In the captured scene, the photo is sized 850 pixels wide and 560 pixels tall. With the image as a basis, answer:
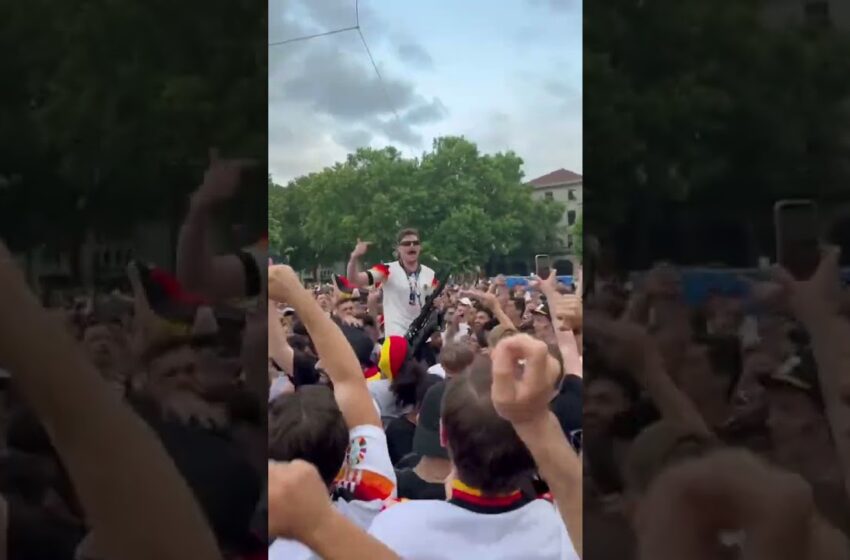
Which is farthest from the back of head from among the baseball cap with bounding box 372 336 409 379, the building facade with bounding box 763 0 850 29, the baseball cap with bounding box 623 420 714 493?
the building facade with bounding box 763 0 850 29

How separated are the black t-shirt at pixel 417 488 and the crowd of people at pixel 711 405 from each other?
1.40 ft

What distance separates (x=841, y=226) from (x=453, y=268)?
2.22m

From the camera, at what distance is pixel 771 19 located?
109cm

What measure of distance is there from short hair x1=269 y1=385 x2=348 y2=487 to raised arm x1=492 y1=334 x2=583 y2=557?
0.27 m

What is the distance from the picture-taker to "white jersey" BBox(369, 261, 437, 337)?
2.63 meters

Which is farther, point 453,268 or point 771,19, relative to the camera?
point 453,268

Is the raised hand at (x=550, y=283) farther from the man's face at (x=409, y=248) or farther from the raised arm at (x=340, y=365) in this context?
the man's face at (x=409, y=248)

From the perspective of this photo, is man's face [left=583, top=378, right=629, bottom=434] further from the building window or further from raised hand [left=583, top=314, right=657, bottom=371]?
the building window

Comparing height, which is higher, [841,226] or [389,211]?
[389,211]

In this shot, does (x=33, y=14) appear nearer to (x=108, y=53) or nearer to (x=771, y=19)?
(x=108, y=53)

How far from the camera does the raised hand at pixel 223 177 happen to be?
1144mm

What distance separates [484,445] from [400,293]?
1382 millimetres

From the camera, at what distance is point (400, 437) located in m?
1.88

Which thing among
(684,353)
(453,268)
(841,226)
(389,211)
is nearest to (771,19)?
(841,226)
